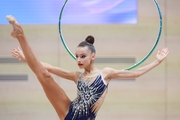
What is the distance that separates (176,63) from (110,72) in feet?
6.96

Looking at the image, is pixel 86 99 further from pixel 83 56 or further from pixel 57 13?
pixel 57 13

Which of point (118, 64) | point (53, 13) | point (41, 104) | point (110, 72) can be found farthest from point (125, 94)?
point (110, 72)

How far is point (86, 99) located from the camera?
2.91 metres

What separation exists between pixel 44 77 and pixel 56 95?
0.70ft

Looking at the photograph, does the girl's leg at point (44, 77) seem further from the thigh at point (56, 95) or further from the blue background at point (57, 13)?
the blue background at point (57, 13)

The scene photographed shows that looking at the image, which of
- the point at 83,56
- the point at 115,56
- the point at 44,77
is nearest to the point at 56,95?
→ the point at 44,77

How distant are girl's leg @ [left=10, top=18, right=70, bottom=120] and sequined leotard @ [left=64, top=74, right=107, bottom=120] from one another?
0.27ft

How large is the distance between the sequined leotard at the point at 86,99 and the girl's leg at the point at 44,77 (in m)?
0.08

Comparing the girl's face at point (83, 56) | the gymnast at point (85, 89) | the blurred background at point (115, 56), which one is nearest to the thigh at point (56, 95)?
the gymnast at point (85, 89)

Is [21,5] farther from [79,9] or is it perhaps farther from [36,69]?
[36,69]

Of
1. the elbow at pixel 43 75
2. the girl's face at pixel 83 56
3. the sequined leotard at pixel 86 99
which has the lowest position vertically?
the sequined leotard at pixel 86 99

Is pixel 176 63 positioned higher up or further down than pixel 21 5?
further down

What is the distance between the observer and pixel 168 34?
191 inches

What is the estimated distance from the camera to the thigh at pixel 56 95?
2.80m
